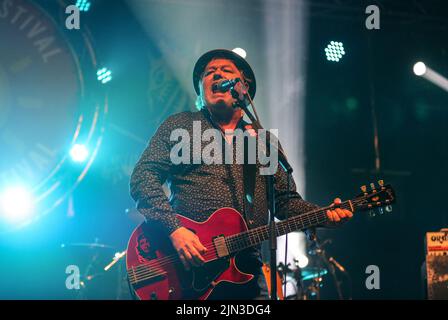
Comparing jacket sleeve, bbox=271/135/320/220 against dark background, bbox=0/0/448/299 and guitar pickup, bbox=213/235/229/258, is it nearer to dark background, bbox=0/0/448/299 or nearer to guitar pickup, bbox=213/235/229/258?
guitar pickup, bbox=213/235/229/258

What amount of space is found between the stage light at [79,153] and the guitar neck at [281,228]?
277cm

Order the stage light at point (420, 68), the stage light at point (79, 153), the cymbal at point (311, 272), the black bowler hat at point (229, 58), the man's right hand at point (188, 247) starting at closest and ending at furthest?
the man's right hand at point (188, 247), the black bowler hat at point (229, 58), the stage light at point (79, 153), the cymbal at point (311, 272), the stage light at point (420, 68)

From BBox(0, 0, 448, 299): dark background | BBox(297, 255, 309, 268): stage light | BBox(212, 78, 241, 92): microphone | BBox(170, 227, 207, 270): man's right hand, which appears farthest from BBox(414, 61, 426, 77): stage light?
BBox(170, 227, 207, 270): man's right hand

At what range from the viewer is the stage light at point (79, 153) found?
221 inches

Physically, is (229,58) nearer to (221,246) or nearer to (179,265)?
(221,246)

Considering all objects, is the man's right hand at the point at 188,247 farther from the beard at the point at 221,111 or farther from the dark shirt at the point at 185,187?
the beard at the point at 221,111

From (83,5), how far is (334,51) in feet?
13.5

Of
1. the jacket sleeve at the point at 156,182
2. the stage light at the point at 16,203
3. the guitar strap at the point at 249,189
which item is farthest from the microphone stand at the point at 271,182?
the stage light at the point at 16,203

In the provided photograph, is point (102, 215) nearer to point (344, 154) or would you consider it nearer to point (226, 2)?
point (226, 2)

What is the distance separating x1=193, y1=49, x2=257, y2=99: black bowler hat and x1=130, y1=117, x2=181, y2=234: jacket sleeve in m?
0.60

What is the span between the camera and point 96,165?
23.2 feet

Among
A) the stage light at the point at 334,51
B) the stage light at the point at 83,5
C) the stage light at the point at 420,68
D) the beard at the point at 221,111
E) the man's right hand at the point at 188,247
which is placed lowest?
the man's right hand at the point at 188,247

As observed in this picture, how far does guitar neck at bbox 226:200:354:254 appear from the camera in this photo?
3383mm

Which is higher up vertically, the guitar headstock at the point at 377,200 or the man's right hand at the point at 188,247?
the guitar headstock at the point at 377,200
